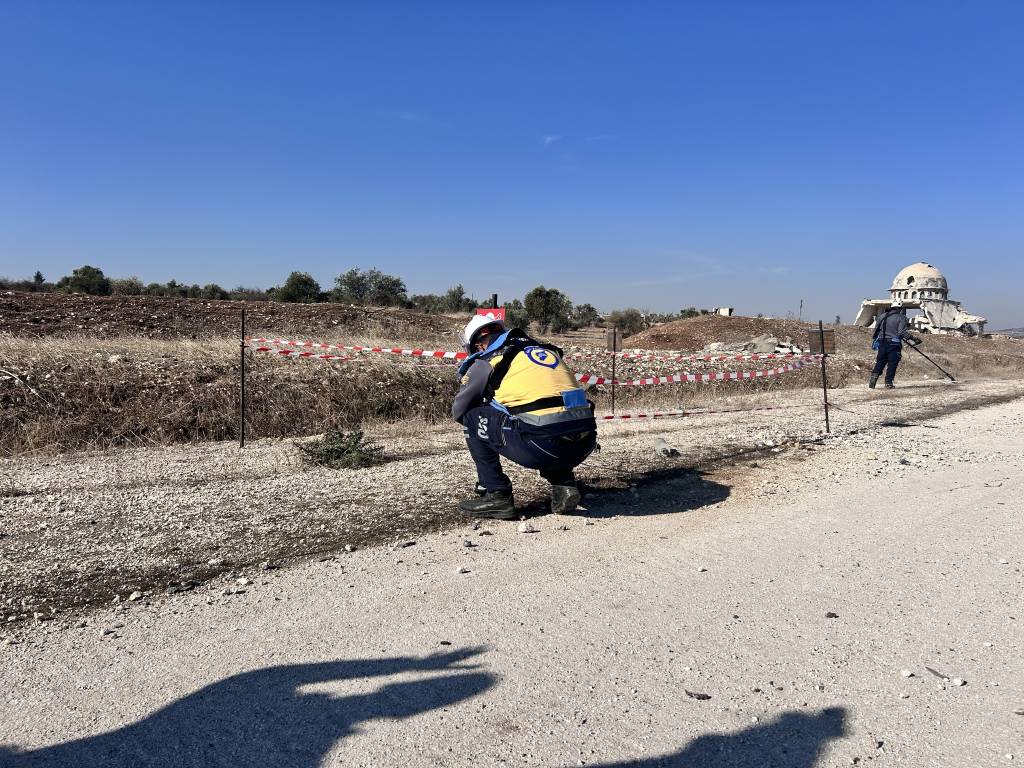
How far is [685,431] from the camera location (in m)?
9.99

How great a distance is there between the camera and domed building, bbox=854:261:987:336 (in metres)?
46.7

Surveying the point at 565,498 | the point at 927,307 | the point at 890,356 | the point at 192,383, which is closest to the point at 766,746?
the point at 565,498

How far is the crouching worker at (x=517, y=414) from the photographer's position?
514 centimetres

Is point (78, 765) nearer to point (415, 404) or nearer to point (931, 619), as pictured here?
point (931, 619)

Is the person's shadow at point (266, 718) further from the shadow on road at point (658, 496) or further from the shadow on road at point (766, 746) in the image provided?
the shadow on road at point (658, 496)

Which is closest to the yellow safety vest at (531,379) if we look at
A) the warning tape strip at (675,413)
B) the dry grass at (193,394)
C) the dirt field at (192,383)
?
the dirt field at (192,383)

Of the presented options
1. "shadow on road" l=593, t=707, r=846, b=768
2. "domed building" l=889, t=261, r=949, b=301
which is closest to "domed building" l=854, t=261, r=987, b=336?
"domed building" l=889, t=261, r=949, b=301

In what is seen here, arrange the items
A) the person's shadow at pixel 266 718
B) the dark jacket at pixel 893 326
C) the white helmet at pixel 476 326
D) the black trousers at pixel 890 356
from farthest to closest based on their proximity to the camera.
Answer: the black trousers at pixel 890 356, the dark jacket at pixel 893 326, the white helmet at pixel 476 326, the person's shadow at pixel 266 718

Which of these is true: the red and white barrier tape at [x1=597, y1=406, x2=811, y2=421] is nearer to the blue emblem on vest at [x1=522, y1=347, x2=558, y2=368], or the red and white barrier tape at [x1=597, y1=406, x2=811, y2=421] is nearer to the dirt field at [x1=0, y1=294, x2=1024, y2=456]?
the dirt field at [x1=0, y1=294, x2=1024, y2=456]

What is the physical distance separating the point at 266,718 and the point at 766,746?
192 cm

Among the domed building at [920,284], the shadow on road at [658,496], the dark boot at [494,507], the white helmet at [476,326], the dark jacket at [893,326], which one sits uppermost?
the domed building at [920,284]

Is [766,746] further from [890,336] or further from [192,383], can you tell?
[890,336]

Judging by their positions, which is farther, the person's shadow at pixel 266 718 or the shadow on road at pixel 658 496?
the shadow on road at pixel 658 496

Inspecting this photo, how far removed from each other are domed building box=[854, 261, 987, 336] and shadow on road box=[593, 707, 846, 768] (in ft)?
130
